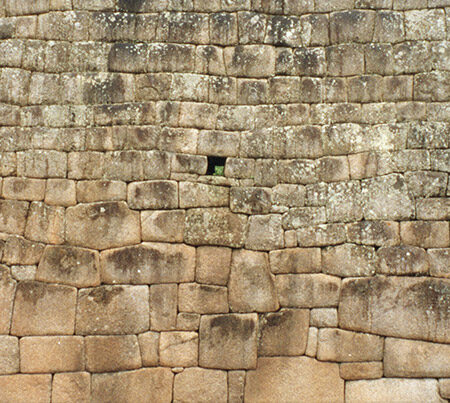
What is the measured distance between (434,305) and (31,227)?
4.21 metres

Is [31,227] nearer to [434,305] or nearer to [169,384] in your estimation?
[169,384]

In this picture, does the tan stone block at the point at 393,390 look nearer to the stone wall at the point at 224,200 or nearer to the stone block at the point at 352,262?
the stone wall at the point at 224,200

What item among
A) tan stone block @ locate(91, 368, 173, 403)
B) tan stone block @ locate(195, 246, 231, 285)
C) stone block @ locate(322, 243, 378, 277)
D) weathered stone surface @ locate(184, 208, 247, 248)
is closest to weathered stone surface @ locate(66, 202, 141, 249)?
weathered stone surface @ locate(184, 208, 247, 248)

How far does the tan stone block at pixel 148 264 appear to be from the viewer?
4973 mm

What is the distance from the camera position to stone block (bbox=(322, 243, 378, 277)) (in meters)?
4.98

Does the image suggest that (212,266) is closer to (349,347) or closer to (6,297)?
(349,347)

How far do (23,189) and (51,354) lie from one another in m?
1.72

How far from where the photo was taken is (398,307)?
4.91m

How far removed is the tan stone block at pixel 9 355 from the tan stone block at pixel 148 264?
1.09 m

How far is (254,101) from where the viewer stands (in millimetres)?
5277

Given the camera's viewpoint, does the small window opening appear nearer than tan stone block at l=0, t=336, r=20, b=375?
No

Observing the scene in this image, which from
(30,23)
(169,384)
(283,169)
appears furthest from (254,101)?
(169,384)

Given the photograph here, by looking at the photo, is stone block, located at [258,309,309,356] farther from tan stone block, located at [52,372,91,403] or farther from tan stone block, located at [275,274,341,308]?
tan stone block, located at [52,372,91,403]

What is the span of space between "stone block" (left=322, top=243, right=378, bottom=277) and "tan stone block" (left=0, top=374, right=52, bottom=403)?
3093 millimetres
